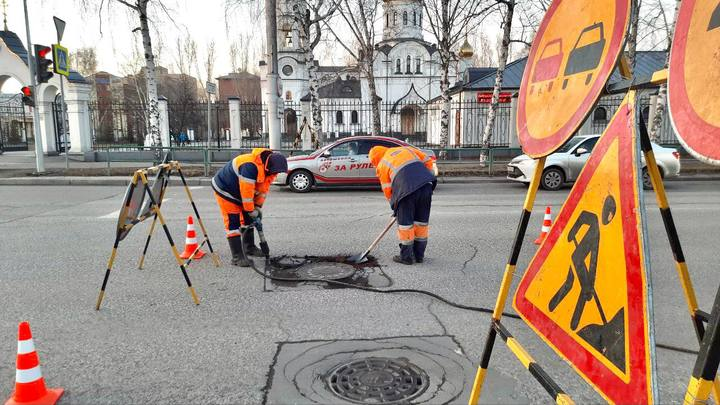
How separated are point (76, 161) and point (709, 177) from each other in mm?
24371

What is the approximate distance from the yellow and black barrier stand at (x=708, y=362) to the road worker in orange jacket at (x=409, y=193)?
173 inches

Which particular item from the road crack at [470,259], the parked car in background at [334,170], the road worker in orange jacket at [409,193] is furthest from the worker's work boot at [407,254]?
the parked car in background at [334,170]

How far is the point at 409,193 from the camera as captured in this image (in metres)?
5.72

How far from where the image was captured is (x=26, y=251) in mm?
6625

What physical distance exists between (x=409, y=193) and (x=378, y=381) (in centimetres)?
289

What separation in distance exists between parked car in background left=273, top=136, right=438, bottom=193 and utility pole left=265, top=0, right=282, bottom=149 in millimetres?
3330

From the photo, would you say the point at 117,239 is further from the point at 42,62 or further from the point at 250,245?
the point at 42,62

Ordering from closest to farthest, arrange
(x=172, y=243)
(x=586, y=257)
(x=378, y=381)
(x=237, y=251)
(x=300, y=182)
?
(x=586, y=257)
(x=378, y=381)
(x=172, y=243)
(x=237, y=251)
(x=300, y=182)

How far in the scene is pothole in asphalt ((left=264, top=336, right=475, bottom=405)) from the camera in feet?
9.87

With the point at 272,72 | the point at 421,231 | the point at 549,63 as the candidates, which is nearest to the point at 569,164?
the point at 421,231

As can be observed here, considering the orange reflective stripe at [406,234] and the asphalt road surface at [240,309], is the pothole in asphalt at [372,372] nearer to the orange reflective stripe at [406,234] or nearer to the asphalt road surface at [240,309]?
the asphalt road surface at [240,309]

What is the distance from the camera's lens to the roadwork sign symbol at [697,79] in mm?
1389

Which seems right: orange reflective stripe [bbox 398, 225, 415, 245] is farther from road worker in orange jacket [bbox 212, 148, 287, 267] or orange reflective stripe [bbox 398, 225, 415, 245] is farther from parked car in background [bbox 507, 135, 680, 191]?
parked car in background [bbox 507, 135, 680, 191]

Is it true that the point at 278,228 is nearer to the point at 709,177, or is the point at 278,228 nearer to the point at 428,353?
the point at 428,353
